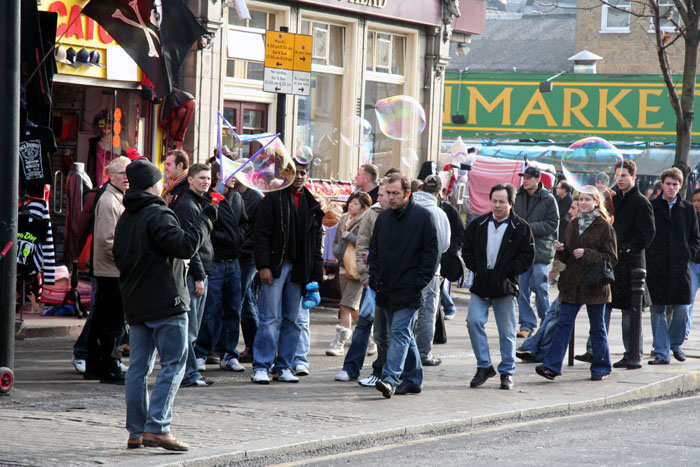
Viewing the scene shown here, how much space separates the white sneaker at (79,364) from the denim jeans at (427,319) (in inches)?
126

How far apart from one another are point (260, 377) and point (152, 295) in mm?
2946

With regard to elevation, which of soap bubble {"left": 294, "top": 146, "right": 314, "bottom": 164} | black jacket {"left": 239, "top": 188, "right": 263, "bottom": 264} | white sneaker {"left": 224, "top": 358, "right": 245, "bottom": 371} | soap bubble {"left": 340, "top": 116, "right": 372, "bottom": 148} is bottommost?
white sneaker {"left": 224, "top": 358, "right": 245, "bottom": 371}

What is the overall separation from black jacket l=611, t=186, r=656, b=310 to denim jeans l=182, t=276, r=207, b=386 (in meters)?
4.45

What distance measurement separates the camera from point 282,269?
384 inches

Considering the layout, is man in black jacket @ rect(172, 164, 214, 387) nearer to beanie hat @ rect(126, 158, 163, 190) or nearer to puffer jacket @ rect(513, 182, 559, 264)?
beanie hat @ rect(126, 158, 163, 190)

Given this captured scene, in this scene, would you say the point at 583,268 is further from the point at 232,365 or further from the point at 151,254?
the point at 151,254

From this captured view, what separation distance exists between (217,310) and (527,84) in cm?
2252

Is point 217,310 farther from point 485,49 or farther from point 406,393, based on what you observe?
point 485,49

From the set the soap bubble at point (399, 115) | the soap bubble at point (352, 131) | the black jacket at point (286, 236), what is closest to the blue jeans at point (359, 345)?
the black jacket at point (286, 236)

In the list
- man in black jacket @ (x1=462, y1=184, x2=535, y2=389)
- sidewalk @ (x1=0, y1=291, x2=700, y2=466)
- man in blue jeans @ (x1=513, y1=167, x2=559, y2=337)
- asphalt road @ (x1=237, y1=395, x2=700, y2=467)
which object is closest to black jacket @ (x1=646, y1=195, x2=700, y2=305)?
sidewalk @ (x1=0, y1=291, x2=700, y2=466)

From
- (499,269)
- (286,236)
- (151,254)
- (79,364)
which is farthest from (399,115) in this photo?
(151,254)

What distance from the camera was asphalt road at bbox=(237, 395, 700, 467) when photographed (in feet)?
23.2

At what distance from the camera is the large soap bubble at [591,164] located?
463 inches

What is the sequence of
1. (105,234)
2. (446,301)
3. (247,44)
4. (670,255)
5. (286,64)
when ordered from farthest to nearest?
(247,44), (446,301), (286,64), (670,255), (105,234)
